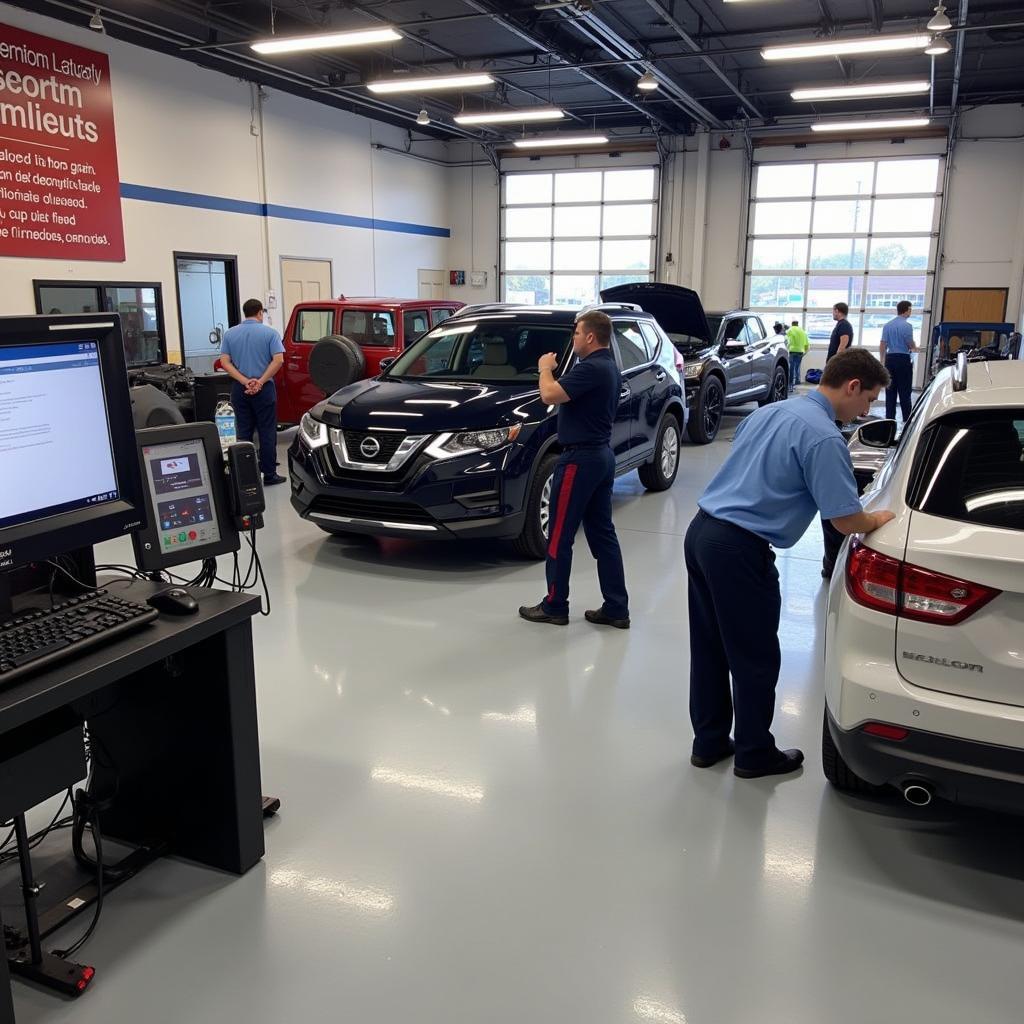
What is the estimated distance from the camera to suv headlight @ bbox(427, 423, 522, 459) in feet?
18.5

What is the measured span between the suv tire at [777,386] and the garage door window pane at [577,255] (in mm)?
7485

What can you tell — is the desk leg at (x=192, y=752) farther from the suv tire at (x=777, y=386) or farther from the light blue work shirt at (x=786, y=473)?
the suv tire at (x=777, y=386)

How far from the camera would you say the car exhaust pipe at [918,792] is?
2.61m

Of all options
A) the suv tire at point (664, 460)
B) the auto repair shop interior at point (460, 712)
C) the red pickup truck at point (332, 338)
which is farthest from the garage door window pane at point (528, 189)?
the suv tire at point (664, 460)

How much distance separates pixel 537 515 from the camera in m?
6.00

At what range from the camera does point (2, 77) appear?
10.4 m

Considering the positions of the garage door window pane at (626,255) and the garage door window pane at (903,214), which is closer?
the garage door window pane at (903,214)

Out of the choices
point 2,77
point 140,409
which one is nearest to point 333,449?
point 140,409

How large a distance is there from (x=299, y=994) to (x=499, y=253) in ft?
67.1

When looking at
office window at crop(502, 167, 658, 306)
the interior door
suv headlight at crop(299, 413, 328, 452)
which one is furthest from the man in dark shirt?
suv headlight at crop(299, 413, 328, 452)

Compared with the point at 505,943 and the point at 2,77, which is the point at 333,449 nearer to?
the point at 505,943

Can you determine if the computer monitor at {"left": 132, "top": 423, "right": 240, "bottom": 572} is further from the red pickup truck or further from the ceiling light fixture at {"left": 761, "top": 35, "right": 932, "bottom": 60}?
the ceiling light fixture at {"left": 761, "top": 35, "right": 932, "bottom": 60}

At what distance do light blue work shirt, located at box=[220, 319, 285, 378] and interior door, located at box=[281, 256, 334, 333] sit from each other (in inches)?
275

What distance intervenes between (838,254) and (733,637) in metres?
17.6
